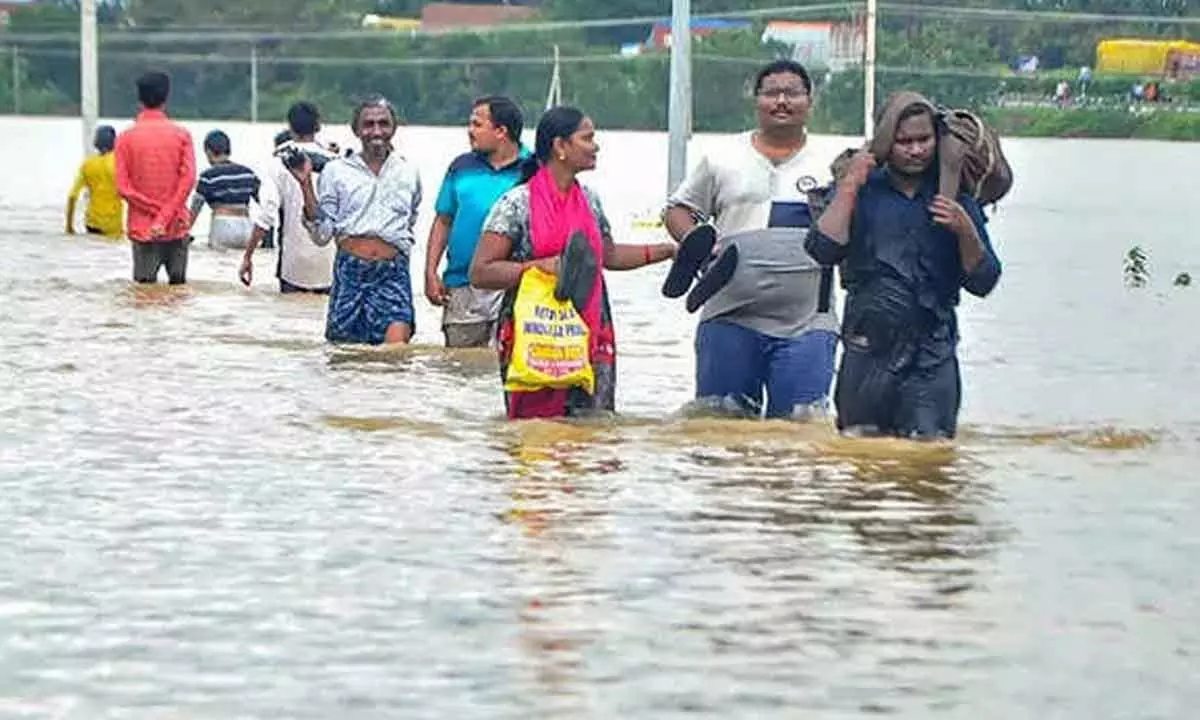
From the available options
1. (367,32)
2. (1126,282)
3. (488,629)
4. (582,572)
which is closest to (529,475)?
(582,572)

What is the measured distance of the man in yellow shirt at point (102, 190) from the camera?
84.0 ft

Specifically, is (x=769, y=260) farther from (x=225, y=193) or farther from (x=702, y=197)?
(x=225, y=193)

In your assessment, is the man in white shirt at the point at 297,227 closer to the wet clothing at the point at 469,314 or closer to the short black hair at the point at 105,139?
the wet clothing at the point at 469,314

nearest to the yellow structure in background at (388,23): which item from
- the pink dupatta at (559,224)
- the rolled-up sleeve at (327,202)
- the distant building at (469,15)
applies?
the distant building at (469,15)

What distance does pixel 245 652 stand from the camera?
761 centimetres

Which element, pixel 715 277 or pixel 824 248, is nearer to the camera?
pixel 824 248

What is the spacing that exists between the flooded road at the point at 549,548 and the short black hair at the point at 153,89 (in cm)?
185

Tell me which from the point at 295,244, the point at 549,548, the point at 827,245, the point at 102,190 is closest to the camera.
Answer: the point at 549,548

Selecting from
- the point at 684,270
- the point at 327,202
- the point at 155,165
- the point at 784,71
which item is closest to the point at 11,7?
the point at 155,165

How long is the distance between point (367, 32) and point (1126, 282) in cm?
7220

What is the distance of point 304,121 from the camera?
16.9 meters

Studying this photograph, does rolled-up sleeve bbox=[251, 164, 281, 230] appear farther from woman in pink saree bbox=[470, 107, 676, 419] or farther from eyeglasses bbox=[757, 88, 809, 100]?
eyeglasses bbox=[757, 88, 809, 100]

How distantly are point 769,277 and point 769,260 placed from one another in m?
0.06

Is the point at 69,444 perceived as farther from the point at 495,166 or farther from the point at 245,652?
the point at 245,652
